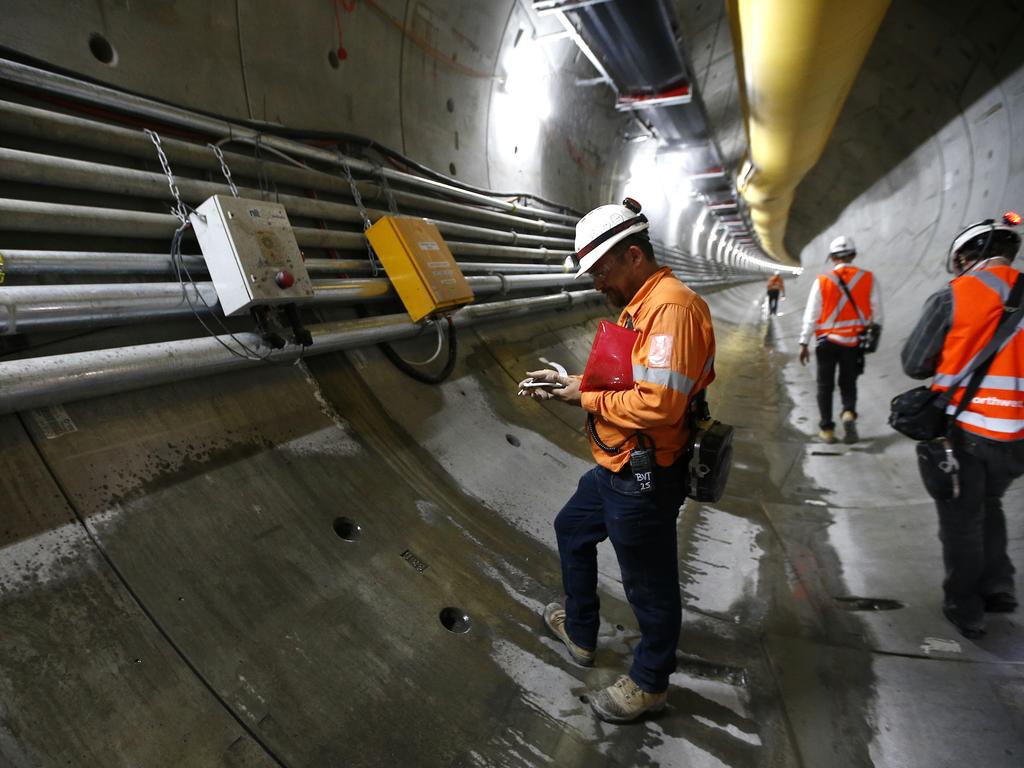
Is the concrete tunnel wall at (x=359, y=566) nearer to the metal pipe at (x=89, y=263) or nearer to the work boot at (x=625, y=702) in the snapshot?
the work boot at (x=625, y=702)

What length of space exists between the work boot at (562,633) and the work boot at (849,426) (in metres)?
3.46

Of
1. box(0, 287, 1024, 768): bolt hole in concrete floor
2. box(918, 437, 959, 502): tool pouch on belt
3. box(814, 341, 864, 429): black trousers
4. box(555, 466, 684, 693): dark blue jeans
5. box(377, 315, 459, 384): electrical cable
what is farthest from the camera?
box(814, 341, 864, 429): black trousers

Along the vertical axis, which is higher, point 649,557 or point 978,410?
point 978,410

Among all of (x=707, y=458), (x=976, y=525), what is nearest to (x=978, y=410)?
(x=976, y=525)

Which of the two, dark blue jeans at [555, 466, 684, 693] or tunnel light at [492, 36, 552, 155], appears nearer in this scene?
dark blue jeans at [555, 466, 684, 693]

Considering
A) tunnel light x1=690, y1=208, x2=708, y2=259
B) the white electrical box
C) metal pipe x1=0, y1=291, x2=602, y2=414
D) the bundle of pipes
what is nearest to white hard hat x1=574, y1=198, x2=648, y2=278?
the bundle of pipes

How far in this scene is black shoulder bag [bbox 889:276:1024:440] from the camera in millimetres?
1974

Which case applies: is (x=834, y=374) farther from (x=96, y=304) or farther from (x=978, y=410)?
(x=96, y=304)

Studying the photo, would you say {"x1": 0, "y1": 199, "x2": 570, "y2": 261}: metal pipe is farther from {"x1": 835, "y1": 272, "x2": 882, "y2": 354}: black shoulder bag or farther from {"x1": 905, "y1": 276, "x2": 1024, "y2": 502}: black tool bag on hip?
{"x1": 835, "y1": 272, "x2": 882, "y2": 354}: black shoulder bag

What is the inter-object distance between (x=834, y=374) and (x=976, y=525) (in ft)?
8.42

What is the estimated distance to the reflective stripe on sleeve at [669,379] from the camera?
4.75 ft

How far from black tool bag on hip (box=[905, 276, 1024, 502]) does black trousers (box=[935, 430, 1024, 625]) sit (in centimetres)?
3

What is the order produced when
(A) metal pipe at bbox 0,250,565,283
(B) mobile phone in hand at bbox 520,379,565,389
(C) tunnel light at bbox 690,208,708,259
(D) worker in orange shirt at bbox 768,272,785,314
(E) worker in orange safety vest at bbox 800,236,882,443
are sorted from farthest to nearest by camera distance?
(C) tunnel light at bbox 690,208,708,259 < (D) worker in orange shirt at bbox 768,272,785,314 < (E) worker in orange safety vest at bbox 800,236,882,443 < (B) mobile phone in hand at bbox 520,379,565,389 < (A) metal pipe at bbox 0,250,565,283

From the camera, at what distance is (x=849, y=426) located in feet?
14.4
